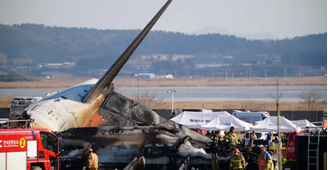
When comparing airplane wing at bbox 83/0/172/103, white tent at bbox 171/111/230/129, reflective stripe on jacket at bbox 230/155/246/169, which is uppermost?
airplane wing at bbox 83/0/172/103

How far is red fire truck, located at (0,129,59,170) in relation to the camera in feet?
72.4

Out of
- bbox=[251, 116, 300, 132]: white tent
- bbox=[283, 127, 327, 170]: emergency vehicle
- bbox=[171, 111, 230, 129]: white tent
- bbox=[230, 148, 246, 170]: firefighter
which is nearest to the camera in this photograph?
bbox=[230, 148, 246, 170]: firefighter

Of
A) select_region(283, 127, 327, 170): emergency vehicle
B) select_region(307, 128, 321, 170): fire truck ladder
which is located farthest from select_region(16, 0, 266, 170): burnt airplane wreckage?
select_region(307, 128, 321, 170): fire truck ladder

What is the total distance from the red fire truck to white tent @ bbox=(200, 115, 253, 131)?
79.0 feet

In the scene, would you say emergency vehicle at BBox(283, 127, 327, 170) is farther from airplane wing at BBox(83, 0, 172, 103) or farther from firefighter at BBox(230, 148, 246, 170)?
airplane wing at BBox(83, 0, 172, 103)

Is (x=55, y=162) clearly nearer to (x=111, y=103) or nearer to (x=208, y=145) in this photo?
(x=208, y=145)

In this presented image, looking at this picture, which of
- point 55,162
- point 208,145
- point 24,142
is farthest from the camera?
point 208,145

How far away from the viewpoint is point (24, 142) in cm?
2261

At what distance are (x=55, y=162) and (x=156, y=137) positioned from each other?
593 cm

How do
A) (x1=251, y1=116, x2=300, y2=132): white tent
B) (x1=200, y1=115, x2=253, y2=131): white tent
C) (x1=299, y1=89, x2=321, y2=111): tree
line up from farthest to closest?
1. (x1=299, y1=89, x2=321, y2=111): tree
2. (x1=200, y1=115, x2=253, y2=131): white tent
3. (x1=251, y1=116, x2=300, y2=132): white tent

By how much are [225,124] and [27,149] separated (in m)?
26.8

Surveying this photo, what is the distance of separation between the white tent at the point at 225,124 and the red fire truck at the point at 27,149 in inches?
948

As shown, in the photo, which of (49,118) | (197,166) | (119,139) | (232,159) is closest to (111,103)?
(49,118)

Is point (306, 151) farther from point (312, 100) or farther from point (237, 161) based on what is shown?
point (312, 100)
